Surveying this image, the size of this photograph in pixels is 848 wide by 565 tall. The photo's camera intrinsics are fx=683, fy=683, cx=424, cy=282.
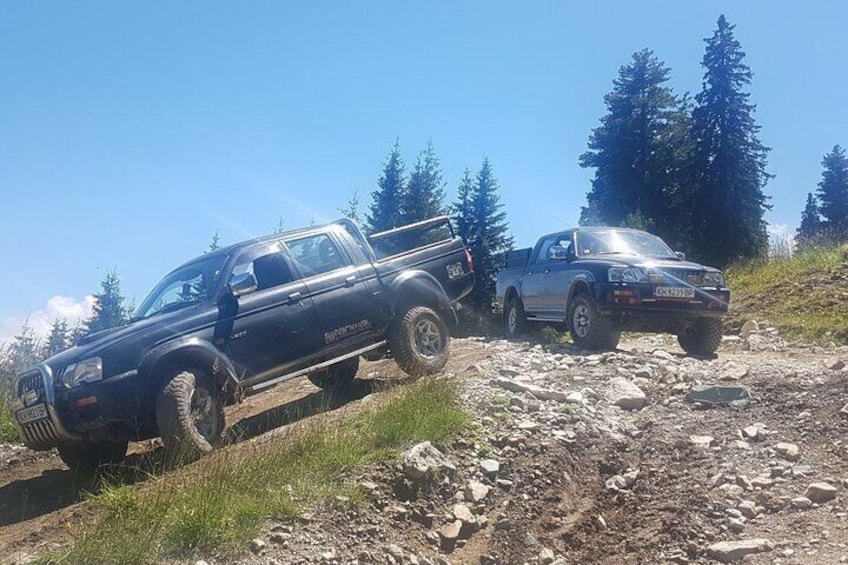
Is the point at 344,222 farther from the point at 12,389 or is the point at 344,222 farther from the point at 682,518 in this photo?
the point at 682,518

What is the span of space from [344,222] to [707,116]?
99.2 ft

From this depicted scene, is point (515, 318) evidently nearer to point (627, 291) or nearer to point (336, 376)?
point (627, 291)

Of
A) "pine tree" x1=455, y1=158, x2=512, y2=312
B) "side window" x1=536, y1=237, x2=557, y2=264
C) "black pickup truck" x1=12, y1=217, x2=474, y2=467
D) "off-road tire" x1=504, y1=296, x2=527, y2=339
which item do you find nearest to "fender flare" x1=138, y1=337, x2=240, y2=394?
"black pickup truck" x1=12, y1=217, x2=474, y2=467

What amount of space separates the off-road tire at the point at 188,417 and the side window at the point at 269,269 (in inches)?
51.8

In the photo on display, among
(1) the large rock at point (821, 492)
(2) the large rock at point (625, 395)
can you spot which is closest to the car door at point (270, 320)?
(2) the large rock at point (625, 395)

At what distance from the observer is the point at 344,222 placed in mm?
8273

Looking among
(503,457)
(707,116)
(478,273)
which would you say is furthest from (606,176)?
(503,457)

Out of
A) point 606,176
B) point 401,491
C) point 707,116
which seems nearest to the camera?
point 401,491

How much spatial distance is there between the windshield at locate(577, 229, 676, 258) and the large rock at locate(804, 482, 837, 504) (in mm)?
6354

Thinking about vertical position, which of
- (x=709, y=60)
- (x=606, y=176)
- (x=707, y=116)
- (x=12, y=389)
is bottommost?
(x=12, y=389)

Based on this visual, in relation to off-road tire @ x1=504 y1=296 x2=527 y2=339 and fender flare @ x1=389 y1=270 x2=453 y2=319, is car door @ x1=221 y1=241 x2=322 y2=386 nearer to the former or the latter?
fender flare @ x1=389 y1=270 x2=453 y2=319

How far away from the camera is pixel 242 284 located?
6684 mm

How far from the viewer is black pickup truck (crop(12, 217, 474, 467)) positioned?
566 cm

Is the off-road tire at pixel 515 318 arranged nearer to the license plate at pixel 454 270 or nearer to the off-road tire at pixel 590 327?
the off-road tire at pixel 590 327
